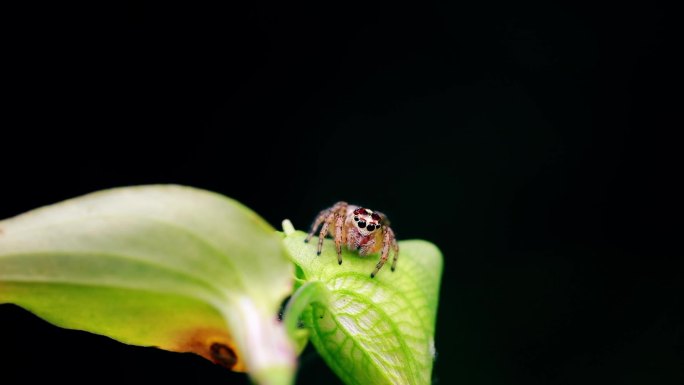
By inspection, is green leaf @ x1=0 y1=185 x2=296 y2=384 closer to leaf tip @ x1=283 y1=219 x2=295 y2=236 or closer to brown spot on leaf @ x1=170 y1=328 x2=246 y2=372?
brown spot on leaf @ x1=170 y1=328 x2=246 y2=372

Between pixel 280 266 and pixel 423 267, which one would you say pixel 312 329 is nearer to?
pixel 423 267

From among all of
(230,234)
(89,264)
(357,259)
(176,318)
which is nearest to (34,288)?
(89,264)

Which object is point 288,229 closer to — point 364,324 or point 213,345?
point 364,324

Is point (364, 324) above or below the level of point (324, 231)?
below

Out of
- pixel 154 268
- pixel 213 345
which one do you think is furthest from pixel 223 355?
pixel 154 268

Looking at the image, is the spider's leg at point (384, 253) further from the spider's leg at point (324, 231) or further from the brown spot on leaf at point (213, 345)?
the brown spot on leaf at point (213, 345)

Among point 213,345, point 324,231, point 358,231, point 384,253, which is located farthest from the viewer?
point 358,231

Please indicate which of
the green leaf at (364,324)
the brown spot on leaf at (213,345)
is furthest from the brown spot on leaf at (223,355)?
the green leaf at (364,324)
